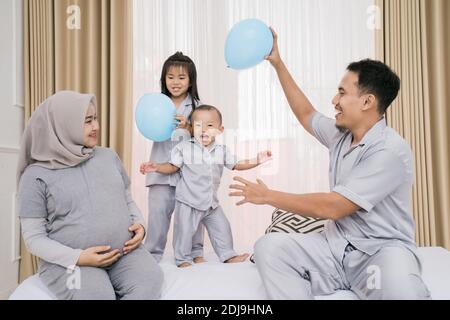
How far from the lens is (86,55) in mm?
2965

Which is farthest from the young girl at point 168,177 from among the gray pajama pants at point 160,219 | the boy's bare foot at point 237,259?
the boy's bare foot at point 237,259

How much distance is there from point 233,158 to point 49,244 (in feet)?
3.49

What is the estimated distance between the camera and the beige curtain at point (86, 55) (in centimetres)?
290

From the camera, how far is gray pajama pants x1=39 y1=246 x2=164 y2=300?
136cm

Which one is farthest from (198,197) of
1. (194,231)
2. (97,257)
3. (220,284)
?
(97,257)

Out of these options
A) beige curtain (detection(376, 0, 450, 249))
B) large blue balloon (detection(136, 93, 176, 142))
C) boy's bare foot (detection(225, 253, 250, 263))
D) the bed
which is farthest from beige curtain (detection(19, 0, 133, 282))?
beige curtain (detection(376, 0, 450, 249))

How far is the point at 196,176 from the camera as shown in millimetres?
2088

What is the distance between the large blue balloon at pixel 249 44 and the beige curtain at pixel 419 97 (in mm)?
1362

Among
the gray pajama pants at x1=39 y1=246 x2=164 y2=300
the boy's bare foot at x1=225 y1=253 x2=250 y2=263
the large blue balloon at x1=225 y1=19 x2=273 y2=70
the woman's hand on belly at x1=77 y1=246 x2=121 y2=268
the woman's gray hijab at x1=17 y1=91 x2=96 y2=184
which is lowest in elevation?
the boy's bare foot at x1=225 y1=253 x2=250 y2=263

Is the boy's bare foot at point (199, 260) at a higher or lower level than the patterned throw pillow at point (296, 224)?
lower

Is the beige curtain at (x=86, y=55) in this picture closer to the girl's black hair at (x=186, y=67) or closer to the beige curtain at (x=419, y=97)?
the girl's black hair at (x=186, y=67)

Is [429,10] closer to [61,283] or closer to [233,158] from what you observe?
[233,158]

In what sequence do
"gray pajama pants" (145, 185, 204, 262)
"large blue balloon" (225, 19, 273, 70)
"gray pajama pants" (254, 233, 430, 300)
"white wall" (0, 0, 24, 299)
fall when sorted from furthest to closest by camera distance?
1. "white wall" (0, 0, 24, 299)
2. "gray pajama pants" (145, 185, 204, 262)
3. "large blue balloon" (225, 19, 273, 70)
4. "gray pajama pants" (254, 233, 430, 300)

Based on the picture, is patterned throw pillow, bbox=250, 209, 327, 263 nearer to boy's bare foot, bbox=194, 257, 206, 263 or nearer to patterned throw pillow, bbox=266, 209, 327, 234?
patterned throw pillow, bbox=266, 209, 327, 234
